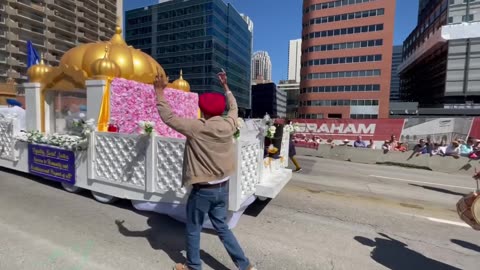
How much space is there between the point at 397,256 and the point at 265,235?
1.78m

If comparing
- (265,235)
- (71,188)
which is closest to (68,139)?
(71,188)

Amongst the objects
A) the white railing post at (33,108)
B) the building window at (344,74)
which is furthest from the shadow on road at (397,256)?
the building window at (344,74)

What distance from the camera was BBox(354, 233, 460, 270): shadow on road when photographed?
327cm

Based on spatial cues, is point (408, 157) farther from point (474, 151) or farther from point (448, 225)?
point (448, 225)

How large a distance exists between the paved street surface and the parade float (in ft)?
1.35

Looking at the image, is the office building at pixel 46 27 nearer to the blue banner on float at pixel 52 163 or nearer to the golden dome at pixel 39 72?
the golden dome at pixel 39 72

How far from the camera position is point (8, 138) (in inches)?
262

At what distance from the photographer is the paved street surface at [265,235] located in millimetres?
3191

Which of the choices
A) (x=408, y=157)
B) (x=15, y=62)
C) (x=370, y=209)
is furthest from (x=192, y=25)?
(x=370, y=209)

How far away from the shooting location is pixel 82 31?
208ft

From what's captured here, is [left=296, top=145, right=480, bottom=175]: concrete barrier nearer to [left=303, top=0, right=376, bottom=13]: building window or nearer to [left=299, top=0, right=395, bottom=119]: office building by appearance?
[left=299, top=0, right=395, bottom=119]: office building

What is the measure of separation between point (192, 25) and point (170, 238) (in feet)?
254

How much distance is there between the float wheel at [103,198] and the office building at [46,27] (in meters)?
49.6

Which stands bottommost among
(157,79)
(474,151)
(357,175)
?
(357,175)
